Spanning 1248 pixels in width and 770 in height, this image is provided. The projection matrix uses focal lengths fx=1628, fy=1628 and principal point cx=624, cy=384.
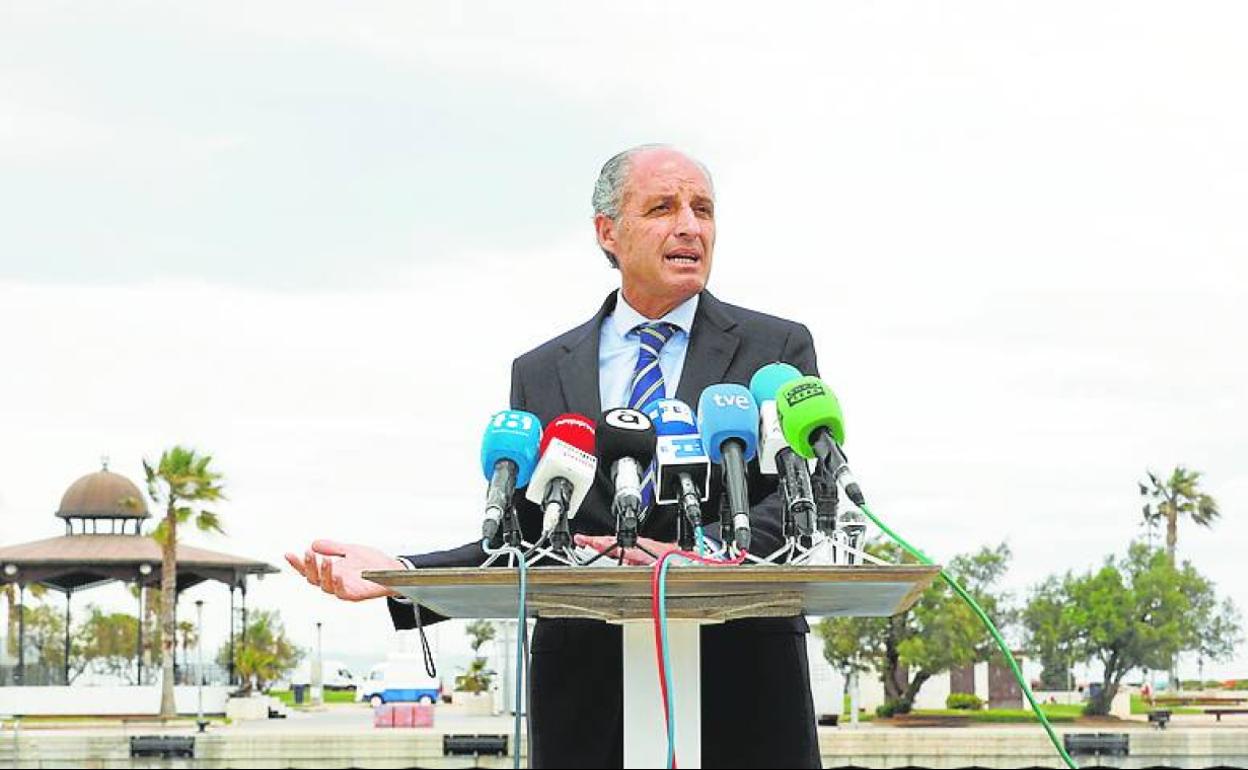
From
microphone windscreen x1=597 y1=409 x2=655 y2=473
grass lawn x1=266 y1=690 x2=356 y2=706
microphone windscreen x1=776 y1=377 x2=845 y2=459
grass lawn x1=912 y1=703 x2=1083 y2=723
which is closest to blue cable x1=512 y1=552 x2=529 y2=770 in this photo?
microphone windscreen x1=597 y1=409 x2=655 y2=473

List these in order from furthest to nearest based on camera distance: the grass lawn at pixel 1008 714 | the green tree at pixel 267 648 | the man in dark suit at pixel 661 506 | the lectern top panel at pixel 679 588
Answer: the green tree at pixel 267 648, the grass lawn at pixel 1008 714, the man in dark suit at pixel 661 506, the lectern top panel at pixel 679 588

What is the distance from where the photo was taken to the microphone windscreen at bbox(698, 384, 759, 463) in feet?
8.59

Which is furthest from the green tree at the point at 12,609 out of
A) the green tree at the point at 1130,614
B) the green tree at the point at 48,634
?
the green tree at the point at 1130,614

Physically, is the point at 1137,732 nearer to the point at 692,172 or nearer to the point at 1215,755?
the point at 1215,755

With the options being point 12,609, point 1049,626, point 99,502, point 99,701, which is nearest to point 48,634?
point 12,609

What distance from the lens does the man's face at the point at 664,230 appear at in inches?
125

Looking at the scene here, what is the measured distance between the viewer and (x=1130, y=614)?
44.3m

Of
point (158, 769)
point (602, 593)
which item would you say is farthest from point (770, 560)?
point (158, 769)

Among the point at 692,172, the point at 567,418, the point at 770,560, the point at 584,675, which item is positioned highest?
the point at 692,172

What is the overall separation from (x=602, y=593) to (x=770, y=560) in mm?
309

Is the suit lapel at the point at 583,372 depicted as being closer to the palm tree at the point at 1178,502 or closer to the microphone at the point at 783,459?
the microphone at the point at 783,459

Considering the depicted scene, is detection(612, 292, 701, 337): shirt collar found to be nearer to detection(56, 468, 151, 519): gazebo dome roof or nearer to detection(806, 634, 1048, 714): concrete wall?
detection(806, 634, 1048, 714): concrete wall

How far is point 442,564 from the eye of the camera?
9.43 feet

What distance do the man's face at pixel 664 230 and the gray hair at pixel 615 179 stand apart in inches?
0.5
